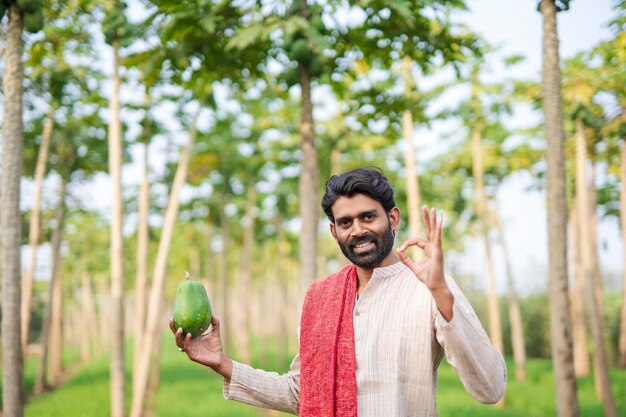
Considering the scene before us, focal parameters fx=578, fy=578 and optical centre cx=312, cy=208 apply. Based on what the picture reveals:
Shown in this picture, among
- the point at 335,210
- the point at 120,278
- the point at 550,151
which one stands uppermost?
the point at 550,151

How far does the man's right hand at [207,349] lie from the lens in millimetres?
2436

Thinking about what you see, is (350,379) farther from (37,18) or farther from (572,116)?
(572,116)

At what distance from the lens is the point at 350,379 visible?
2.24m

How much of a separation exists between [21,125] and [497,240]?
17328 millimetres

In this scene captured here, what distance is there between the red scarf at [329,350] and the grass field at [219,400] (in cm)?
907

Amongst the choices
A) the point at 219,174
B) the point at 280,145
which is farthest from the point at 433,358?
the point at 219,174

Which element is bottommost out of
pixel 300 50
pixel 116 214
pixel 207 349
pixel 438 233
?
pixel 207 349

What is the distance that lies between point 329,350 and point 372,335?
202mm

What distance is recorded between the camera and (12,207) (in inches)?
219

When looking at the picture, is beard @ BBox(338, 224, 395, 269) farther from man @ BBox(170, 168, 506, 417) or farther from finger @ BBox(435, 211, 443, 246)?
finger @ BBox(435, 211, 443, 246)

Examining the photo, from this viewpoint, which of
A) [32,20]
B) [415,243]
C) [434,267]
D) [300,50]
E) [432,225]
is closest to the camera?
[434,267]

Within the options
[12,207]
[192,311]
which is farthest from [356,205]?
[12,207]

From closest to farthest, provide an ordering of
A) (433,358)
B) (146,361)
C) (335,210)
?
(433,358) < (335,210) < (146,361)

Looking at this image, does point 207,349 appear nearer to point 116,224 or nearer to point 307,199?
point 307,199
